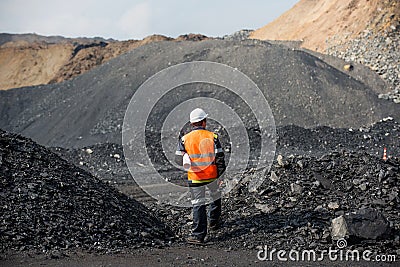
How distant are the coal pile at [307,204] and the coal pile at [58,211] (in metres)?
1.01

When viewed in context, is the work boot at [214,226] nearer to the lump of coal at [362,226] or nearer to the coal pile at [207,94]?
the lump of coal at [362,226]

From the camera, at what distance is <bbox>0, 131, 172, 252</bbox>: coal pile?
7.05 metres

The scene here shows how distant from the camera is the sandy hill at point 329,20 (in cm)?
3644

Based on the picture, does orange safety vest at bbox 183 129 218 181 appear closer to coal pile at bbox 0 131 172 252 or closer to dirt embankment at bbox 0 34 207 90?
coal pile at bbox 0 131 172 252

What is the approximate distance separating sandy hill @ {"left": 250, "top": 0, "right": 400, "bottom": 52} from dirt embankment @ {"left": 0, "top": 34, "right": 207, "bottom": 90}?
8.35 meters

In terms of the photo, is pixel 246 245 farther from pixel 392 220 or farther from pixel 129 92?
pixel 129 92

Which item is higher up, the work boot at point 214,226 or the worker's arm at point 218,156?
the worker's arm at point 218,156

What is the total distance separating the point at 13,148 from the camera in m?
8.87

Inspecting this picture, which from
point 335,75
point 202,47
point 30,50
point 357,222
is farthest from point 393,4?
point 357,222

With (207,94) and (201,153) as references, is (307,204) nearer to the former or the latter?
(201,153)

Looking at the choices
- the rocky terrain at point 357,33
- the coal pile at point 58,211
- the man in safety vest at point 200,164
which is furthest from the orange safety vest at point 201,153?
the rocky terrain at point 357,33

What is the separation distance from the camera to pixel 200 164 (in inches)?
306

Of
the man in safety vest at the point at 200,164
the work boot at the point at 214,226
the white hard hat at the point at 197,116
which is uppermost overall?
the white hard hat at the point at 197,116

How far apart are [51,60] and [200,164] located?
137 ft
